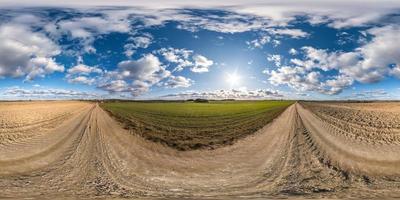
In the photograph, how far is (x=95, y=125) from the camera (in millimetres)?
35156

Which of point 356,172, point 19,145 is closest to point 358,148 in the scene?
point 356,172

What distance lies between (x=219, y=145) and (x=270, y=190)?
945 centimetres

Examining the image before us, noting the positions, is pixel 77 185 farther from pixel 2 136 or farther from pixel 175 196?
pixel 2 136

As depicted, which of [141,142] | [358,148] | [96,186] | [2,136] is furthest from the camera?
[2,136]

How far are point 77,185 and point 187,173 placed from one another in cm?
452

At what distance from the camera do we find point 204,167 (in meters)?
21.1

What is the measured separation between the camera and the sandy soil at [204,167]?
54.7 feet

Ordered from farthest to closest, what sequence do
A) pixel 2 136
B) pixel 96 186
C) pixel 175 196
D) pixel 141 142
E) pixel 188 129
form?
pixel 188 129, pixel 2 136, pixel 141 142, pixel 96 186, pixel 175 196

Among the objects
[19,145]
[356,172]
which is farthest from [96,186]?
[19,145]

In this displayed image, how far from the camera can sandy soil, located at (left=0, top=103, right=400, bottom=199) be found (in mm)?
16688

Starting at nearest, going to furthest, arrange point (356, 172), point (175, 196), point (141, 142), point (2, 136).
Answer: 1. point (175, 196)
2. point (356, 172)
3. point (141, 142)
4. point (2, 136)

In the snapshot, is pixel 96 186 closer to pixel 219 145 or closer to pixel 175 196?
pixel 175 196

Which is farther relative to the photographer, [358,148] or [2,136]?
[2,136]

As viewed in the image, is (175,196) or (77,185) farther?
(77,185)
